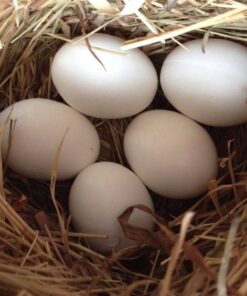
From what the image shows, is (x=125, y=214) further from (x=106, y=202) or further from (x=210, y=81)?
(x=210, y=81)

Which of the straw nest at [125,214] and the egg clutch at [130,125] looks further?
the egg clutch at [130,125]

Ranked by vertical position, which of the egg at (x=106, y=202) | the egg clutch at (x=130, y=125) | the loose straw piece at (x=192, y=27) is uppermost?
the loose straw piece at (x=192, y=27)

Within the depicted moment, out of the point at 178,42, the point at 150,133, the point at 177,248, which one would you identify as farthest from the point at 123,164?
the point at 177,248

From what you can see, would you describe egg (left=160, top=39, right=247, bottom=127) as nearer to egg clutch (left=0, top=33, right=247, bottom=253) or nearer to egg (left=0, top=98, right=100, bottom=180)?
egg clutch (left=0, top=33, right=247, bottom=253)

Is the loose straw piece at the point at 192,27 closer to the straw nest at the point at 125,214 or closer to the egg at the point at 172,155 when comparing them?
the straw nest at the point at 125,214

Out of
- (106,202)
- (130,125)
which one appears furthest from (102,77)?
(106,202)

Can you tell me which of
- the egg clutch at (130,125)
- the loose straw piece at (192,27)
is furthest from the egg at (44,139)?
the loose straw piece at (192,27)

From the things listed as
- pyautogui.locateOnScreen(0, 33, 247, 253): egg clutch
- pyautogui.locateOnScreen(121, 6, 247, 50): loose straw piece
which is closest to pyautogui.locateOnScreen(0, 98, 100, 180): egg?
pyautogui.locateOnScreen(0, 33, 247, 253): egg clutch
